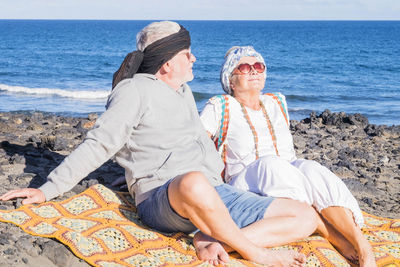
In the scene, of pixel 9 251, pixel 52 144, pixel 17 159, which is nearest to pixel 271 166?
pixel 9 251

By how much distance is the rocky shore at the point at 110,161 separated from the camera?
12.3 ft

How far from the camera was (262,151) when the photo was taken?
462 centimetres

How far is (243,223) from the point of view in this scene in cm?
391

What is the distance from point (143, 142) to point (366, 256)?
6.00 feet

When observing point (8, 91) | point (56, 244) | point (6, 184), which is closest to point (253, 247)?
point (56, 244)

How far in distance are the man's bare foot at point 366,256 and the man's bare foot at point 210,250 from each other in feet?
3.41

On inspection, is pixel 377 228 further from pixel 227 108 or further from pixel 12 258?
pixel 12 258

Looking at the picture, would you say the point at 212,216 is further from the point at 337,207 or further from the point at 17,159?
the point at 17,159

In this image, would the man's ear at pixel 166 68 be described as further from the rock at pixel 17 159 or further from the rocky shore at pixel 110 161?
the rock at pixel 17 159

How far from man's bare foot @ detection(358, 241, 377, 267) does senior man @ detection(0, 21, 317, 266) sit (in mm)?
385

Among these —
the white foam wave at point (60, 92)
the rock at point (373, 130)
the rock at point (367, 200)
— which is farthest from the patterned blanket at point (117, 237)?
the white foam wave at point (60, 92)

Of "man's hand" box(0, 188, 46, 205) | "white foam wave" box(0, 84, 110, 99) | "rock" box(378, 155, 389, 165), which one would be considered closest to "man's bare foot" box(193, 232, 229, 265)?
"man's hand" box(0, 188, 46, 205)

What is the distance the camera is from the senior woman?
4.11m

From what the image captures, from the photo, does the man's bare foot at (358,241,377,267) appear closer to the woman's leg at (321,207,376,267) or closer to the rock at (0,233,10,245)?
the woman's leg at (321,207,376,267)
